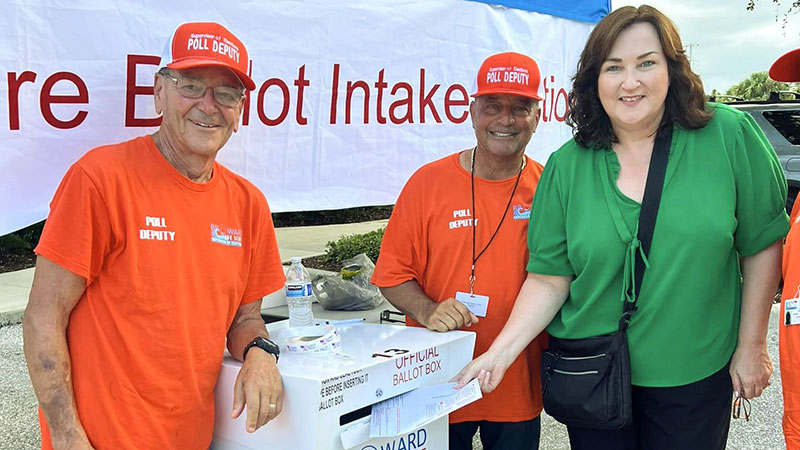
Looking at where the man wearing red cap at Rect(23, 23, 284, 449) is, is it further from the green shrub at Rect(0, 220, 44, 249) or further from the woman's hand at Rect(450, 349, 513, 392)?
the green shrub at Rect(0, 220, 44, 249)

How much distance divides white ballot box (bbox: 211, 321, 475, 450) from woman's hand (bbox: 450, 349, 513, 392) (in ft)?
0.32

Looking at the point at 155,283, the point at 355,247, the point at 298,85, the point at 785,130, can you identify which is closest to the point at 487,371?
the point at 155,283

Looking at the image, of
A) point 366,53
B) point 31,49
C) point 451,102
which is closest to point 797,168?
point 451,102

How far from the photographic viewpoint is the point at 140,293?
5.69ft

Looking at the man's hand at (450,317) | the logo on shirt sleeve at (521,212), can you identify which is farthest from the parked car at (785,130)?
the man's hand at (450,317)

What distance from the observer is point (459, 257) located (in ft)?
7.84

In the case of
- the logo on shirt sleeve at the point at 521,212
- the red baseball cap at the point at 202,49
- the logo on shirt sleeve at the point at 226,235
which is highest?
the red baseball cap at the point at 202,49

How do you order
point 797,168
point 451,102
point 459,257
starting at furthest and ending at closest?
point 797,168, point 451,102, point 459,257

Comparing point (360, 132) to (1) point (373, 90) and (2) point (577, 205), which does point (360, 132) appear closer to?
(1) point (373, 90)

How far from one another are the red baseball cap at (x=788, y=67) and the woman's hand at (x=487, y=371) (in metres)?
1.25

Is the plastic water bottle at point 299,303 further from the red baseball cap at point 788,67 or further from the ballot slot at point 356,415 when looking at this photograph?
the red baseball cap at point 788,67

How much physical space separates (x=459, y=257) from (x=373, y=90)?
0.87 metres

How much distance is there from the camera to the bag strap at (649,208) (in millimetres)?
1893

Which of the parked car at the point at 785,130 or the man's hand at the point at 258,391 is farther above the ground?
the parked car at the point at 785,130
